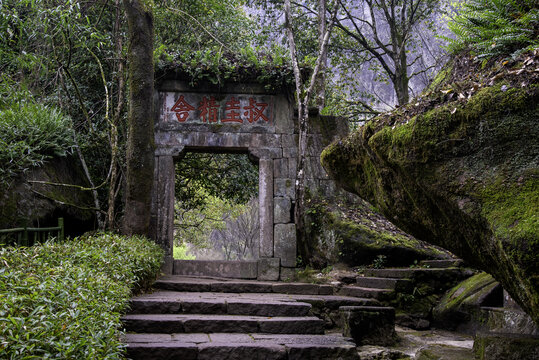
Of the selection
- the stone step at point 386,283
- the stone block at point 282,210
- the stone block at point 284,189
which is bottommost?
the stone step at point 386,283

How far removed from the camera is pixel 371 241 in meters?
7.06

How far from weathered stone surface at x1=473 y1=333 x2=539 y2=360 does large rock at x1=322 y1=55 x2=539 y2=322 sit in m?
0.30

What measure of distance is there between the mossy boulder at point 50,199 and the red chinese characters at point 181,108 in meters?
2.10

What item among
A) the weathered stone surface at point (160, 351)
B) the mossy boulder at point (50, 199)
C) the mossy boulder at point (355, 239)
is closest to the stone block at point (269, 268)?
the mossy boulder at point (355, 239)

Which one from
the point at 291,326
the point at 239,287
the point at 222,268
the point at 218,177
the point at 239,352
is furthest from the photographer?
the point at 218,177

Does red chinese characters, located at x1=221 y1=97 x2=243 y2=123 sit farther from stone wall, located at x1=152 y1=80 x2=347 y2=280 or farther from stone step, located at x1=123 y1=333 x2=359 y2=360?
stone step, located at x1=123 y1=333 x2=359 y2=360

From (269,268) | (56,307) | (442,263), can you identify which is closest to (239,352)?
(56,307)

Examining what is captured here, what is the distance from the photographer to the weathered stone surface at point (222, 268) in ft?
25.7

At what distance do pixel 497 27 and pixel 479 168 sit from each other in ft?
3.86

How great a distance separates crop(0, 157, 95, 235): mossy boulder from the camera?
6.37 m

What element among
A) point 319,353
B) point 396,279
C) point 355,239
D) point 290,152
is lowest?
→ point 319,353

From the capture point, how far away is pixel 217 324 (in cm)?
439

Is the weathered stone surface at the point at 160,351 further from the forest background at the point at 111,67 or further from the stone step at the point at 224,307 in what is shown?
the forest background at the point at 111,67

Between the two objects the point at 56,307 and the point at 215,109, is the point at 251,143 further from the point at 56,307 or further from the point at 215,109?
the point at 56,307
